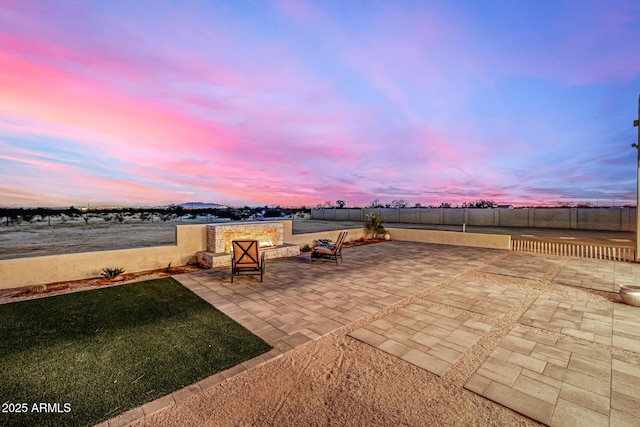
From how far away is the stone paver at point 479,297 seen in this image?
15.1 ft

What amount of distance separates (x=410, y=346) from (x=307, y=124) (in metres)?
13.4

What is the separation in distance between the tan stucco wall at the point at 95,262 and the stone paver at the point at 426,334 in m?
6.32

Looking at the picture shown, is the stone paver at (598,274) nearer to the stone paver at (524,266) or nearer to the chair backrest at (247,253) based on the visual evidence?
the stone paver at (524,266)

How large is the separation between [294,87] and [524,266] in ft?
36.5

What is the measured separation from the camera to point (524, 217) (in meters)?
22.3

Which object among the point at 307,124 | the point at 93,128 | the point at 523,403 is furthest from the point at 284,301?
the point at 307,124

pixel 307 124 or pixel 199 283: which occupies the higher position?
pixel 307 124

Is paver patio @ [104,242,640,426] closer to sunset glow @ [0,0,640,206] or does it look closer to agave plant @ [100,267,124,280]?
agave plant @ [100,267,124,280]

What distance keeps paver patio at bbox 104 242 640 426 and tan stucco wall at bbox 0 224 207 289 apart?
1.36m

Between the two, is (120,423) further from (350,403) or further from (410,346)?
(410,346)

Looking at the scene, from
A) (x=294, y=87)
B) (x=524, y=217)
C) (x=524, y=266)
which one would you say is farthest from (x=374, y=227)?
(x=524, y=217)

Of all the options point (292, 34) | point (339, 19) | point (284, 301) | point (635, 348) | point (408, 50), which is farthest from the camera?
point (408, 50)

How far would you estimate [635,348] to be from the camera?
323cm

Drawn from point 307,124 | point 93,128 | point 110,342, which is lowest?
point 110,342
